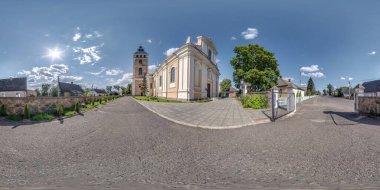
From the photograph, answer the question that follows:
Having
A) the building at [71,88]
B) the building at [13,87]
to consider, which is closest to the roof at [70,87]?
the building at [71,88]

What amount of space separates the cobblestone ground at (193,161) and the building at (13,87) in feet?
163

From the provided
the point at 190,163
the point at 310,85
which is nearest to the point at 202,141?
the point at 190,163

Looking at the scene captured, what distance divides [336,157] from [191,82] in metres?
20.7

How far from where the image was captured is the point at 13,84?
4347cm

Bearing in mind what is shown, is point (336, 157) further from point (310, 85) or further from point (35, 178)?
point (310, 85)

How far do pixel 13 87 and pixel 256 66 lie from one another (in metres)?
52.3

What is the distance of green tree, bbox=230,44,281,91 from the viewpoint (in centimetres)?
3228

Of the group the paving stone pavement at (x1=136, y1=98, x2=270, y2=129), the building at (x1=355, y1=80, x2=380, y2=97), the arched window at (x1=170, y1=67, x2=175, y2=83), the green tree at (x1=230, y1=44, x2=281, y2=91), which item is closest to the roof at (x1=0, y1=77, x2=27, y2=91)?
the arched window at (x1=170, y1=67, x2=175, y2=83)

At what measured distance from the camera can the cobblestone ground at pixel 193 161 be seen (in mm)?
3164

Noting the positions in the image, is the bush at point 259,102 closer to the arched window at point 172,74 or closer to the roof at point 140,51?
the arched window at point 172,74

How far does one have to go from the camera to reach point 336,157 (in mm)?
4008

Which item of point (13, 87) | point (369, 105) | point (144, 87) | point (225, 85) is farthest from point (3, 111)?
point (225, 85)

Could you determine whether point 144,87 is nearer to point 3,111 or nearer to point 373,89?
point 3,111

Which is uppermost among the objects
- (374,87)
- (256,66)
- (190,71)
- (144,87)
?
(256,66)
